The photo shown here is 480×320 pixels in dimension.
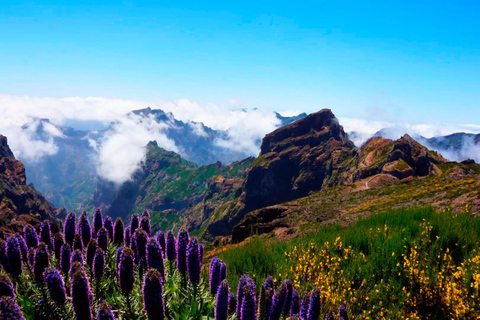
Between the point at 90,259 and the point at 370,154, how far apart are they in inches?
6437

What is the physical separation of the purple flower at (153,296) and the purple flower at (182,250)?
1672 millimetres

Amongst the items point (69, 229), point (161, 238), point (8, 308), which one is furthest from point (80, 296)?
point (69, 229)

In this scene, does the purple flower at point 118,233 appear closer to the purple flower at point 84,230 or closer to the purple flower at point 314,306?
the purple flower at point 84,230

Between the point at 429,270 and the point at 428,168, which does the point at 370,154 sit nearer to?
the point at 428,168

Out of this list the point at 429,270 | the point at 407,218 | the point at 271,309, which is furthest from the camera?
the point at 407,218

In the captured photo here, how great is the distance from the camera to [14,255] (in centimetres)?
563

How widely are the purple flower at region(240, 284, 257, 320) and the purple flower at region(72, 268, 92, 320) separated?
212 centimetres

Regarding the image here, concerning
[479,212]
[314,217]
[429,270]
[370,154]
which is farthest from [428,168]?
[429,270]

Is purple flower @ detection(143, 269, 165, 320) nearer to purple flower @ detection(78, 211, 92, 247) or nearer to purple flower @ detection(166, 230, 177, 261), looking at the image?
purple flower @ detection(166, 230, 177, 261)

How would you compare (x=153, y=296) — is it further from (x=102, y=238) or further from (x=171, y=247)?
(x=102, y=238)

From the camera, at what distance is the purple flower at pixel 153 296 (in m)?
3.90

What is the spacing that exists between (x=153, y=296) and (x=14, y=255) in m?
3.55

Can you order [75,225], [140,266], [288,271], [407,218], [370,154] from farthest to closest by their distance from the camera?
[370,154] < [407,218] < [288,271] < [75,225] < [140,266]

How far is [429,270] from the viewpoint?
798 centimetres
